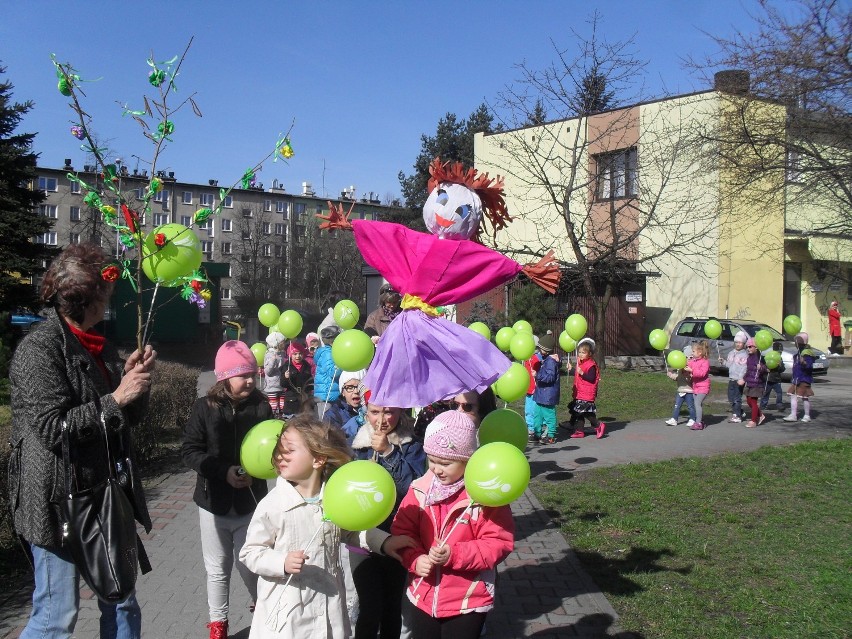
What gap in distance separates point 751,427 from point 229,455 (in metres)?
10.8

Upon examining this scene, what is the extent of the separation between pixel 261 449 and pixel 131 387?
0.91m

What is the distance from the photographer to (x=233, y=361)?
412 centimetres

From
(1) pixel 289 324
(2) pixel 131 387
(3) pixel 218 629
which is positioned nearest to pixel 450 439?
(2) pixel 131 387

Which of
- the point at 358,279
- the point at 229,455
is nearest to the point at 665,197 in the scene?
the point at 229,455

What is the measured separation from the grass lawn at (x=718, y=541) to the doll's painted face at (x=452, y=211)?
2.77 metres

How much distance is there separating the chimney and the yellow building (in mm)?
6195

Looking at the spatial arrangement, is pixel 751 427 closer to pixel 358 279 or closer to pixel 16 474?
pixel 16 474

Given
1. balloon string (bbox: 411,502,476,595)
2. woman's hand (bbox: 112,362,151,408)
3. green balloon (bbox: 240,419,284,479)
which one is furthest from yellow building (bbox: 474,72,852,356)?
woman's hand (bbox: 112,362,151,408)

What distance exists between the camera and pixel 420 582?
10.9 feet

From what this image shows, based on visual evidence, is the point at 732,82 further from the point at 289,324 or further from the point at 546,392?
the point at 289,324

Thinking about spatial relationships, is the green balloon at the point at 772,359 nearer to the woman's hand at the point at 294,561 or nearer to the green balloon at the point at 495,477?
the green balloon at the point at 495,477

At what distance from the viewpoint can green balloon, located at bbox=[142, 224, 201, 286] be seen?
3.62 m

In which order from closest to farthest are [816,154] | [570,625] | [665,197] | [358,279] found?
1. [570,625]
2. [816,154]
3. [665,197]
4. [358,279]

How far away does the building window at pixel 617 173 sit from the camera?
71.7 ft
